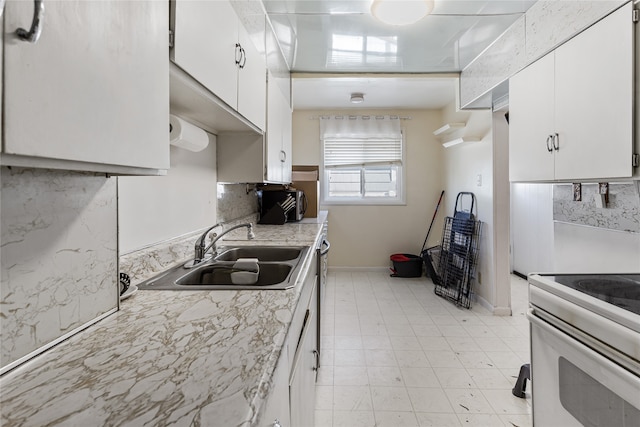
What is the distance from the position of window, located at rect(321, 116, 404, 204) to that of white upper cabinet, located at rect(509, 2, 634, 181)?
241cm

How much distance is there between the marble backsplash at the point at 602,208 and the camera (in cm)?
153

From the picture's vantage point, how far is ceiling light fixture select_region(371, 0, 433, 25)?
1.78 meters

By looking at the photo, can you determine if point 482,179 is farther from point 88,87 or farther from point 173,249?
point 88,87

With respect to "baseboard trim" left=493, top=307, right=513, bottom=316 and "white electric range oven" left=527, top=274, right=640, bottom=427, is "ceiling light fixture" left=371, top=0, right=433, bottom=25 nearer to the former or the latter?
"white electric range oven" left=527, top=274, right=640, bottom=427

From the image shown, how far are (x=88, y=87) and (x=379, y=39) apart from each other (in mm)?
2364

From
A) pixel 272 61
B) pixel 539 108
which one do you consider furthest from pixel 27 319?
pixel 539 108

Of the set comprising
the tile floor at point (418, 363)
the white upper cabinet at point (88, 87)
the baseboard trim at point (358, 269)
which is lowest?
the tile floor at point (418, 363)

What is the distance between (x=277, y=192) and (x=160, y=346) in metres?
2.19

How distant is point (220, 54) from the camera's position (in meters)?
1.15

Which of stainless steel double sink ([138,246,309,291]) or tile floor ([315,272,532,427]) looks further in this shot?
tile floor ([315,272,532,427])

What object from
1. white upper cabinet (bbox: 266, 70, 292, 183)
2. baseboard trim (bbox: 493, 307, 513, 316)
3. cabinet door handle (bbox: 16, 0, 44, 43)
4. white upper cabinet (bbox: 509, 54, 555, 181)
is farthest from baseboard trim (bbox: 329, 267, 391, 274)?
cabinet door handle (bbox: 16, 0, 44, 43)

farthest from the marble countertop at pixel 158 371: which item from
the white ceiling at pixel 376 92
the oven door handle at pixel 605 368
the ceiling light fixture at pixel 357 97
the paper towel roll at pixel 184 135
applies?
the ceiling light fixture at pixel 357 97

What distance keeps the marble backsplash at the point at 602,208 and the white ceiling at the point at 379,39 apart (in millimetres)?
1271

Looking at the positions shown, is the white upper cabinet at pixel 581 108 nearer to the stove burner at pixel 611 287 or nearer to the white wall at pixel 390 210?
the stove burner at pixel 611 287
